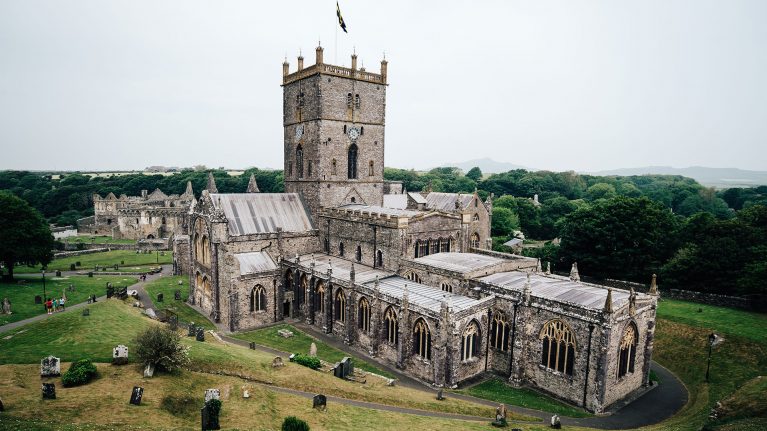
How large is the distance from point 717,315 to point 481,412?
88.1 feet

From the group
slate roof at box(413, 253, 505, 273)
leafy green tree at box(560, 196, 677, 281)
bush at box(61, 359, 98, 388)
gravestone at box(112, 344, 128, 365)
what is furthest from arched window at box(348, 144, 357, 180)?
leafy green tree at box(560, 196, 677, 281)

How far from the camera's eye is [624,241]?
50156 mm

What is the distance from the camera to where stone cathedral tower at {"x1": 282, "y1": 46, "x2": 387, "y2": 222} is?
43.0 meters

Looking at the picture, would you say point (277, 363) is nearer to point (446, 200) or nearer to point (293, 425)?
point (293, 425)

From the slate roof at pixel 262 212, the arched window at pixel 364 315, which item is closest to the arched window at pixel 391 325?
the arched window at pixel 364 315

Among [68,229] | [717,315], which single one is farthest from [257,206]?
[68,229]

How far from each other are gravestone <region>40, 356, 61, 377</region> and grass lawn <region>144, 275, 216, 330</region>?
16.8m

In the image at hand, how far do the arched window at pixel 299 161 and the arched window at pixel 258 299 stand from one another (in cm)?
1335

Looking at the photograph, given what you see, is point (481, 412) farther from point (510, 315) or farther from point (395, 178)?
point (395, 178)

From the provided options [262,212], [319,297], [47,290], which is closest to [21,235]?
[47,290]

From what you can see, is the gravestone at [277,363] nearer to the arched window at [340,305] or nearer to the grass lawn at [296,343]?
the grass lawn at [296,343]

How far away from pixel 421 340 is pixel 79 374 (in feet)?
64.4

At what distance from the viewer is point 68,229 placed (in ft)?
360

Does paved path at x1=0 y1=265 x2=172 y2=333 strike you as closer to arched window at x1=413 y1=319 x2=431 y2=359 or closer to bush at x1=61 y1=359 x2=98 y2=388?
bush at x1=61 y1=359 x2=98 y2=388
